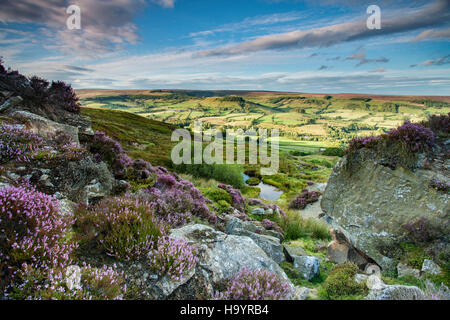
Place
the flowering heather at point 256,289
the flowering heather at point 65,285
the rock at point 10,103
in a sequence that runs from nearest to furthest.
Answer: the flowering heather at point 65,285
the flowering heather at point 256,289
the rock at point 10,103

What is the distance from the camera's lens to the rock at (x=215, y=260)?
14.0ft

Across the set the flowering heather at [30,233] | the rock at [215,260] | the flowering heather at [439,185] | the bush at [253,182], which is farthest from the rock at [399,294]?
the bush at [253,182]

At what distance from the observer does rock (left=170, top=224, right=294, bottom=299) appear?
4270 millimetres

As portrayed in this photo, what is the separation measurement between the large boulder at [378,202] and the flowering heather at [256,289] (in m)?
5.55

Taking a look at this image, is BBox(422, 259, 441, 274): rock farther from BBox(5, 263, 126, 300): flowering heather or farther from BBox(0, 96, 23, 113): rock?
BBox(0, 96, 23, 113): rock

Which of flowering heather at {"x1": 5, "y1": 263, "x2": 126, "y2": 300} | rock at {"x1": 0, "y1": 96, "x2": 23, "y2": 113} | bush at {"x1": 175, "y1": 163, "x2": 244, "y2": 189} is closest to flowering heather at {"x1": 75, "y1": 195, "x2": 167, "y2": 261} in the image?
flowering heather at {"x1": 5, "y1": 263, "x2": 126, "y2": 300}

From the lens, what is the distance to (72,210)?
18.5ft

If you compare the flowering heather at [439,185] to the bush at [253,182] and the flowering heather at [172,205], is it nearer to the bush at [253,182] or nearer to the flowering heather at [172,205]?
the flowering heather at [172,205]

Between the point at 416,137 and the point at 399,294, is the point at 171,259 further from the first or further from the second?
the point at 416,137

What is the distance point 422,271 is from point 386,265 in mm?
1232

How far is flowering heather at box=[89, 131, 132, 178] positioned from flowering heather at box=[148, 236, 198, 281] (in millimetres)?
7578

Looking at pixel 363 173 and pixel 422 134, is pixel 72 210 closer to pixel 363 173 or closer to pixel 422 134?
pixel 363 173

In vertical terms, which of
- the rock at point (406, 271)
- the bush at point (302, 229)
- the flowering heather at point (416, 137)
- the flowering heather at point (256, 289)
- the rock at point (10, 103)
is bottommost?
the bush at point (302, 229)
